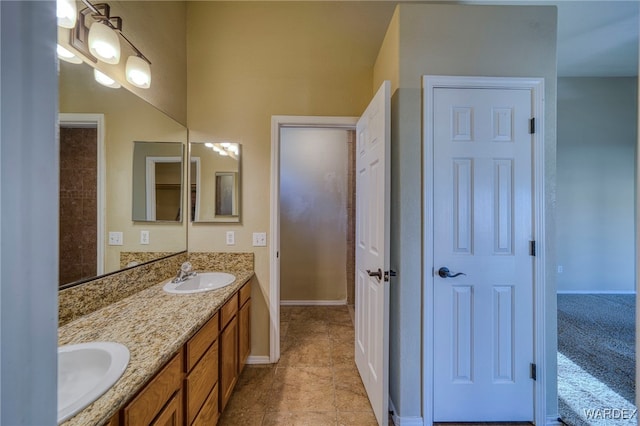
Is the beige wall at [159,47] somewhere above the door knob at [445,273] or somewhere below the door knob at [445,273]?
above

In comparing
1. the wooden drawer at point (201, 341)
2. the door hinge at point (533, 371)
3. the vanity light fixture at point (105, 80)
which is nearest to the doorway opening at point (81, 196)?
the vanity light fixture at point (105, 80)

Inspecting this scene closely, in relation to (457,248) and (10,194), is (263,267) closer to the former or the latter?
(457,248)

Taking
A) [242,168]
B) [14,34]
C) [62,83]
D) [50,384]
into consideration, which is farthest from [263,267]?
[14,34]

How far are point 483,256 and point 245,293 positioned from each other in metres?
1.78

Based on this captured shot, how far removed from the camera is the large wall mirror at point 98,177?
1247 mm

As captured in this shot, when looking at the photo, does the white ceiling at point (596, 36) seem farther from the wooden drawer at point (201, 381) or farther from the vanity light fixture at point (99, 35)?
the wooden drawer at point (201, 381)

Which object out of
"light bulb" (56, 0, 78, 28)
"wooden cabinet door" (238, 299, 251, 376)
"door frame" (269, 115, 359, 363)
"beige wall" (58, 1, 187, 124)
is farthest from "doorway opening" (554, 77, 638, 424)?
"light bulb" (56, 0, 78, 28)

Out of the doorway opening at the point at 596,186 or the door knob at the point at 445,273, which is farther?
the doorway opening at the point at 596,186

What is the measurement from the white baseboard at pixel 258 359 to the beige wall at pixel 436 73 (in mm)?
1200

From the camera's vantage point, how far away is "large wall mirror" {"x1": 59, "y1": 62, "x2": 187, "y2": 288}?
1247 millimetres

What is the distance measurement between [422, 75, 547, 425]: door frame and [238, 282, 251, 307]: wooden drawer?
52.7 inches

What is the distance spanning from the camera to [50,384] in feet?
1.19

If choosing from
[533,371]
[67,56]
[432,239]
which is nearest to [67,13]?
[67,56]
